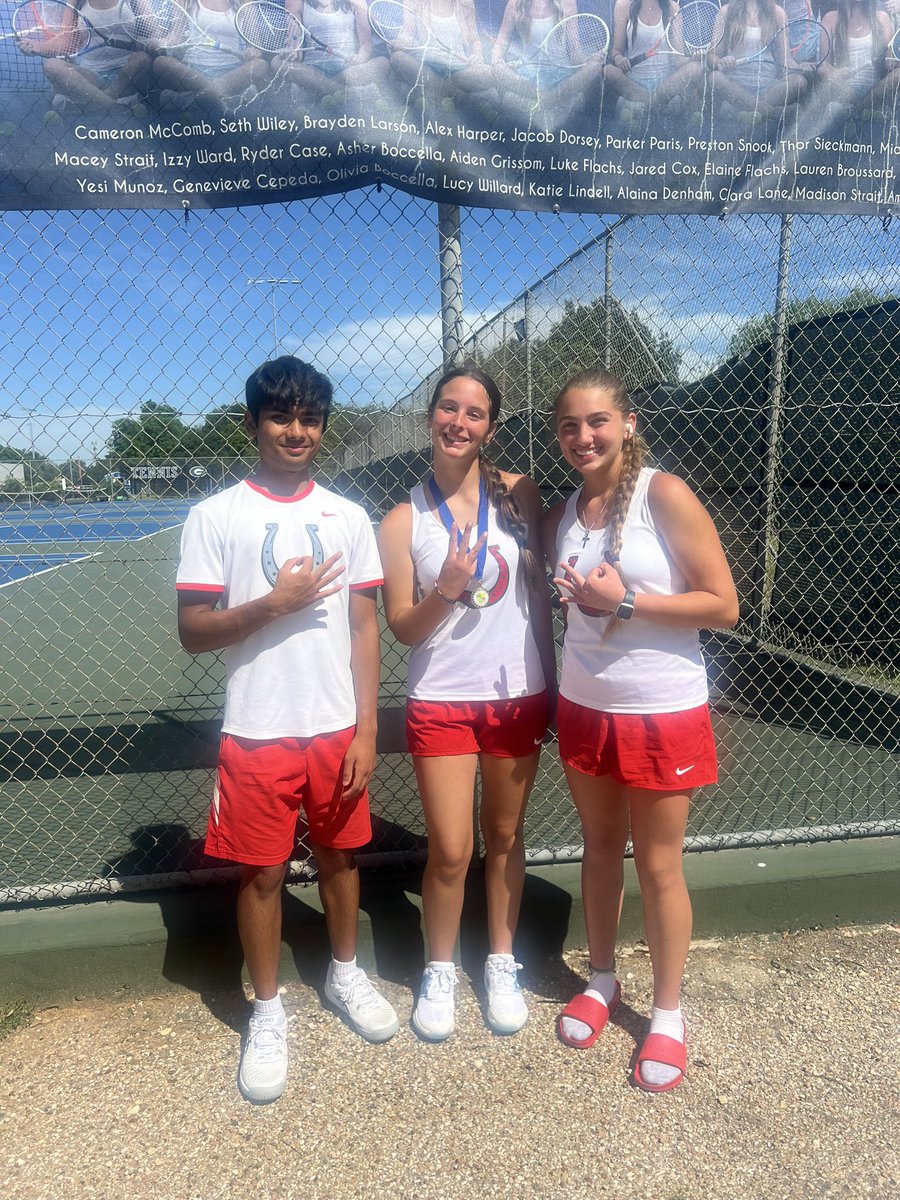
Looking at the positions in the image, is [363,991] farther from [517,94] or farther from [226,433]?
[517,94]

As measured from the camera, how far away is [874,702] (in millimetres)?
5039

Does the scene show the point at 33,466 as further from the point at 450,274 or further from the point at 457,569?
the point at 457,569

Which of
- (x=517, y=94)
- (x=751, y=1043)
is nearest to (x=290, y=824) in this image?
(x=751, y=1043)

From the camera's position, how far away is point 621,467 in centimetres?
231

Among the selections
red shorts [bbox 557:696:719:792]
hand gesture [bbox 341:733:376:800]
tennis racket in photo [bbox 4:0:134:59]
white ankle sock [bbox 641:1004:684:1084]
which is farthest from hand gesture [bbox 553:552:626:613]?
tennis racket in photo [bbox 4:0:134:59]

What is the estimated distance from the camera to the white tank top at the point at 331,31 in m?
2.48

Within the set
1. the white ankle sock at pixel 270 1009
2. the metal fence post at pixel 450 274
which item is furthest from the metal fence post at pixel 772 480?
the white ankle sock at pixel 270 1009

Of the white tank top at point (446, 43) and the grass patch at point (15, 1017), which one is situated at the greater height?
the white tank top at point (446, 43)

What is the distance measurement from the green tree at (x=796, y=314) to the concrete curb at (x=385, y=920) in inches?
106

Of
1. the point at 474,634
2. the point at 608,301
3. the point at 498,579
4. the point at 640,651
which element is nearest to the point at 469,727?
the point at 474,634

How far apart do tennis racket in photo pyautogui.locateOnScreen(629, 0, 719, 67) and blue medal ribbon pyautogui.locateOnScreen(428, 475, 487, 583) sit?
1.54 m

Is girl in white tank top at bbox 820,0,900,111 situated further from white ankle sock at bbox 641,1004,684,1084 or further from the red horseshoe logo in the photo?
white ankle sock at bbox 641,1004,684,1084

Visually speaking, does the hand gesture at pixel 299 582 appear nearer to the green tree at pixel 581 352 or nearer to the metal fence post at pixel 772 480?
the green tree at pixel 581 352

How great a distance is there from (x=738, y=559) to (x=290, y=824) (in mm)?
4809
